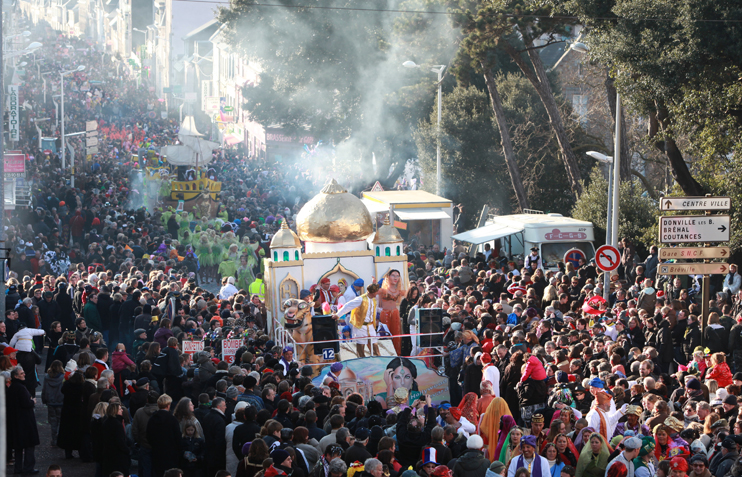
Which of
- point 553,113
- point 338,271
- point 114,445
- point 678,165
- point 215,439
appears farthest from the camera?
point 553,113

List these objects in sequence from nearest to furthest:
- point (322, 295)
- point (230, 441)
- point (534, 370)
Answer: point (230, 441)
point (534, 370)
point (322, 295)

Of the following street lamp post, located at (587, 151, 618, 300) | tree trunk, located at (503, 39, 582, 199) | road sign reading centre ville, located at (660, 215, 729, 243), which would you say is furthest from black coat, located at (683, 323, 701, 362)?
tree trunk, located at (503, 39, 582, 199)

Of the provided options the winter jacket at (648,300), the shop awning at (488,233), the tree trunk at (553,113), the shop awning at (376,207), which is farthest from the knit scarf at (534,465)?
the shop awning at (376,207)

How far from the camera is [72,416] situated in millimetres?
10422

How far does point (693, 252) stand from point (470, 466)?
6944 mm

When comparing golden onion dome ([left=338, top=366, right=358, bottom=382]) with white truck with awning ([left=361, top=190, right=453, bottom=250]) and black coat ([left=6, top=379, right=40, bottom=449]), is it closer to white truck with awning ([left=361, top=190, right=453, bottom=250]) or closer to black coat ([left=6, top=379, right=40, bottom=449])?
black coat ([left=6, top=379, right=40, bottom=449])

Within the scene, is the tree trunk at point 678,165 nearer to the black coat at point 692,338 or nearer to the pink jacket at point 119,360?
the black coat at point 692,338

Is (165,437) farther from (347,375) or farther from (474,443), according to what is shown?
(347,375)

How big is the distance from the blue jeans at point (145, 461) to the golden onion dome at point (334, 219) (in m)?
7.57

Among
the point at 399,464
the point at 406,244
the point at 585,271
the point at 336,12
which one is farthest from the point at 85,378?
the point at 336,12

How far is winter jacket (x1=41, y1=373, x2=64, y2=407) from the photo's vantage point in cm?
1089

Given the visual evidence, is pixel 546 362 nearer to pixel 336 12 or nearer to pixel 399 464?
pixel 399 464

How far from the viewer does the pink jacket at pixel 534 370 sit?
33.4 feet

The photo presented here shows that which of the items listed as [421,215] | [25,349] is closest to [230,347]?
[25,349]
